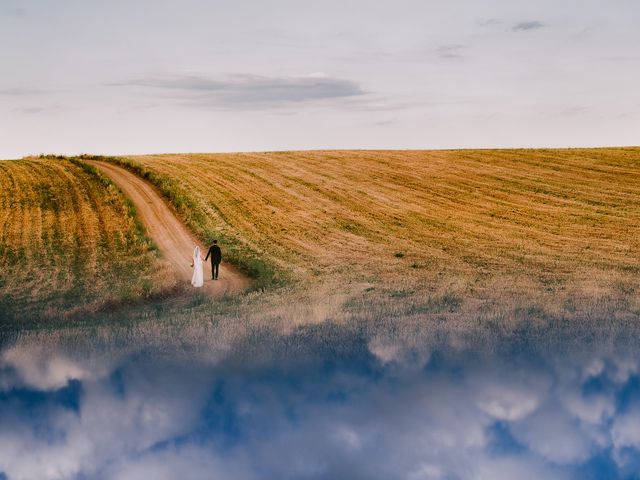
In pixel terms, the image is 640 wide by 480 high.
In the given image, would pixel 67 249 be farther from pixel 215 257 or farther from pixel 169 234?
pixel 215 257

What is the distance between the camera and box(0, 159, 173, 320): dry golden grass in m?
25.4

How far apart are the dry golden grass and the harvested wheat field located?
3.94 metres

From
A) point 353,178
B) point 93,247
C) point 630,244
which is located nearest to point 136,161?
point 353,178

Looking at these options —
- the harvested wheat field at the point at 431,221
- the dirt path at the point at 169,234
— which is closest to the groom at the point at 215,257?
the dirt path at the point at 169,234

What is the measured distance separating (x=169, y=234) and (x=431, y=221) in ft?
46.7

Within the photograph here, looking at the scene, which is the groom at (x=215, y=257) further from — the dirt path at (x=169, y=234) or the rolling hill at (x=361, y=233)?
the rolling hill at (x=361, y=233)

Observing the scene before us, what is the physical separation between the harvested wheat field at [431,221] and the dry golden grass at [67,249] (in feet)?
12.9

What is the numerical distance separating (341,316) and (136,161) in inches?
1616

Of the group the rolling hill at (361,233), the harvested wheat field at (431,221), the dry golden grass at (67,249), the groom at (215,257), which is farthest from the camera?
the groom at (215,257)

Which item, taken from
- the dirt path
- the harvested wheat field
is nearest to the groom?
the dirt path

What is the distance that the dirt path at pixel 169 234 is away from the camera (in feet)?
87.4

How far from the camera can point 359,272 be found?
85.6 ft

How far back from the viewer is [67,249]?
32.7m

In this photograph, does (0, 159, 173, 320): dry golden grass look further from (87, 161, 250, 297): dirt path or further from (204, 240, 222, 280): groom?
(204, 240, 222, 280): groom
